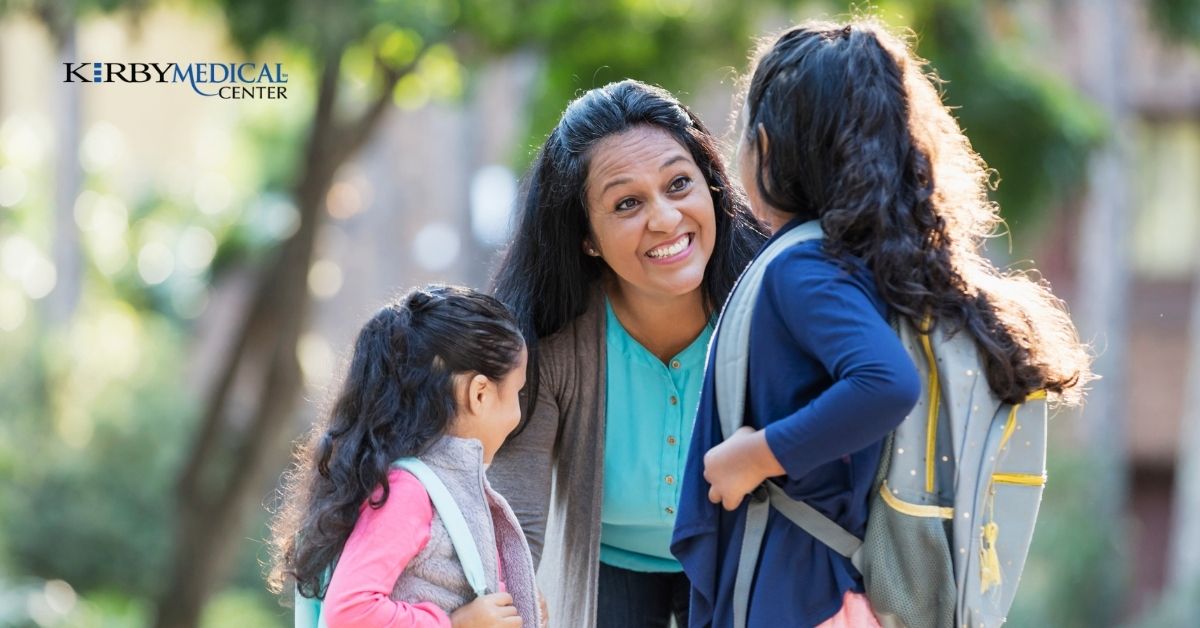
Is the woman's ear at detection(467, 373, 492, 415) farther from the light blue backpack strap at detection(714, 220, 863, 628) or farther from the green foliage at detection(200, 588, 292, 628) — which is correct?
the green foliage at detection(200, 588, 292, 628)

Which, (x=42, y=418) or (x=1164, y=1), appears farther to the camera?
(x=42, y=418)

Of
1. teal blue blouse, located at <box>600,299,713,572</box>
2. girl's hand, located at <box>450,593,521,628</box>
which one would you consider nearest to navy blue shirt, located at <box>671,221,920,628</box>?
girl's hand, located at <box>450,593,521,628</box>

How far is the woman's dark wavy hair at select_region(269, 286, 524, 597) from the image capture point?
259 cm

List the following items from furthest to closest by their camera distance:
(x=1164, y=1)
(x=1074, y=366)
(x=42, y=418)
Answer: (x=42, y=418), (x=1164, y=1), (x=1074, y=366)

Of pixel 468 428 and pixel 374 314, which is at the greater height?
pixel 374 314

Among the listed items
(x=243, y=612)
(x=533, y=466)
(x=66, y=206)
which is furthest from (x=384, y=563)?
(x=66, y=206)

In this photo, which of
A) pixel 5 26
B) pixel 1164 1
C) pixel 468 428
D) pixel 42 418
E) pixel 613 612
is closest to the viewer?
pixel 468 428

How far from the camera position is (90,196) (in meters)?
18.8

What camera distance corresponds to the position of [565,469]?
10.1 feet

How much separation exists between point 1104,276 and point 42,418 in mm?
9775

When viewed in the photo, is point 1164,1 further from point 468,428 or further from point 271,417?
point 468,428

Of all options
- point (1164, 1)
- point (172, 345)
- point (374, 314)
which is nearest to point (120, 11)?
point (374, 314)

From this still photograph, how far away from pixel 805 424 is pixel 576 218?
86cm

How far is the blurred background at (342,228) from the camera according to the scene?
7.43 meters
